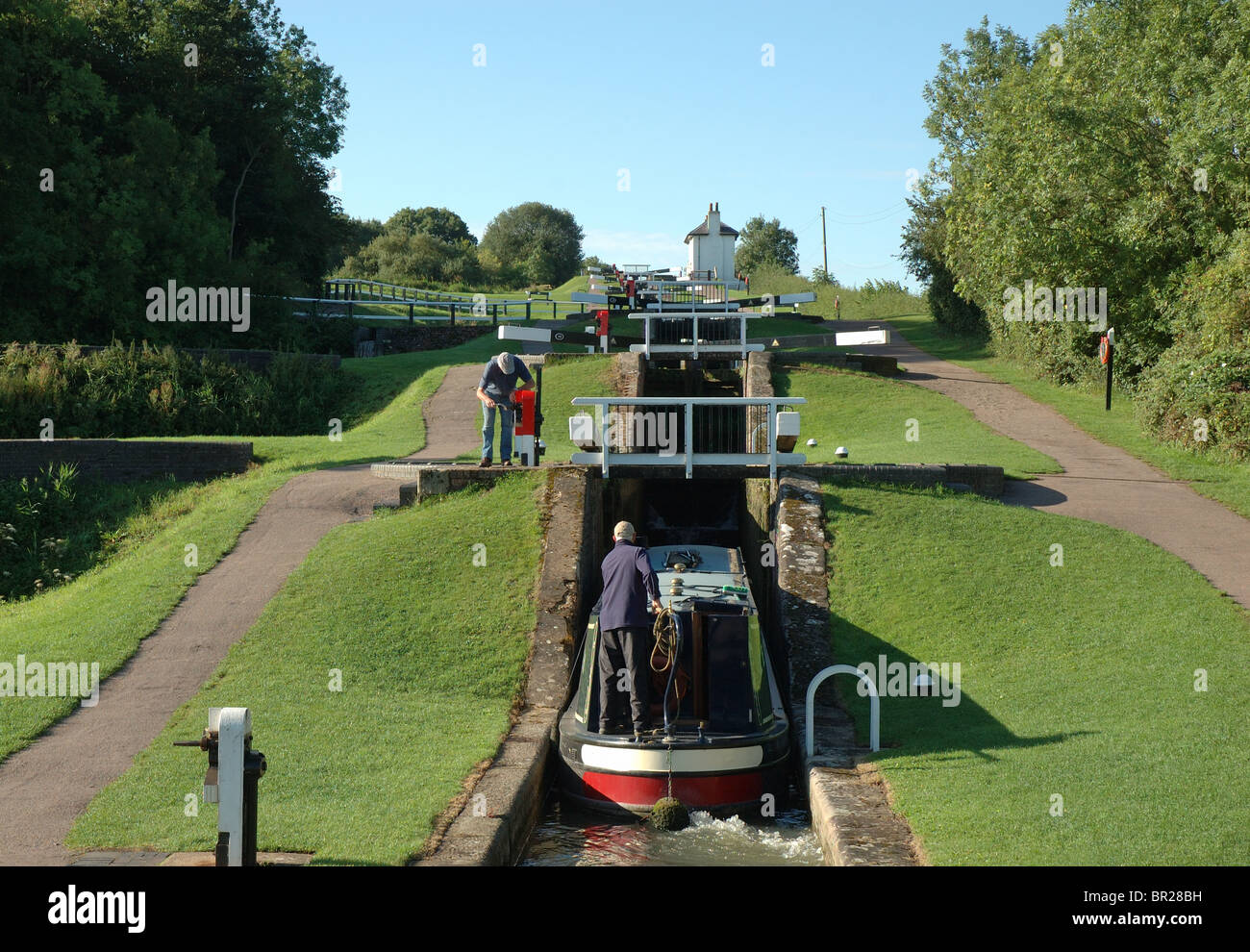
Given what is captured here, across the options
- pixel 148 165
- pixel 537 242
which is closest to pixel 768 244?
pixel 537 242

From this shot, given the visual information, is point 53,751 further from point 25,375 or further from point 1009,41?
point 1009,41

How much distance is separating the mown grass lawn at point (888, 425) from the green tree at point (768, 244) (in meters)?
52.1

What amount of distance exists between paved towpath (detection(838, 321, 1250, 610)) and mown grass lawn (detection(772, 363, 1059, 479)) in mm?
602

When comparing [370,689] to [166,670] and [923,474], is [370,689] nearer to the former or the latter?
[166,670]

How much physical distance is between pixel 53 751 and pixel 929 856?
24.1 feet

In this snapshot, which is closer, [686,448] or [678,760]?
[678,760]

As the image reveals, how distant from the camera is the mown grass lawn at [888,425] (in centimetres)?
1948

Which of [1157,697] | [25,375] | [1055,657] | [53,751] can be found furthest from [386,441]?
[1157,697]

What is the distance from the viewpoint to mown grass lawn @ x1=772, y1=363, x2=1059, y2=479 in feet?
63.9

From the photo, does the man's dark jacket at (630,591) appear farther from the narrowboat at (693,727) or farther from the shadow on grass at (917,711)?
the shadow on grass at (917,711)

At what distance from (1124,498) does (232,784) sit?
14.4 m

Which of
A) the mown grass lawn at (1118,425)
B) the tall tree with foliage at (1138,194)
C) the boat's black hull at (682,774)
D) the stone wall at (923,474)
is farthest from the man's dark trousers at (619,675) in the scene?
the tall tree with foliage at (1138,194)

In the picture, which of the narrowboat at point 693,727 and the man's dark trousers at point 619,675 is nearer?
the narrowboat at point 693,727

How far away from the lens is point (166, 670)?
1155cm
